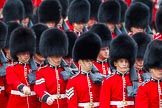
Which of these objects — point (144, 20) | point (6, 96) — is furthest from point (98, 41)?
point (144, 20)

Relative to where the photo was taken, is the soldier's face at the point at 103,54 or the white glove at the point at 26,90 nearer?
the white glove at the point at 26,90

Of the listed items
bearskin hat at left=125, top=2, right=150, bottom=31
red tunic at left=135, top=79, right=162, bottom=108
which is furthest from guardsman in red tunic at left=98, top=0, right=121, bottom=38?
red tunic at left=135, top=79, right=162, bottom=108

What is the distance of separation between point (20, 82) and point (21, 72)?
0.14 metres

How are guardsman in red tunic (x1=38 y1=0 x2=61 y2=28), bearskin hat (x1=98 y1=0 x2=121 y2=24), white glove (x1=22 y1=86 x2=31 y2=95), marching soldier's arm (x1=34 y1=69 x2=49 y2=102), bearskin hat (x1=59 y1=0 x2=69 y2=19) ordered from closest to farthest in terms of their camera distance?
marching soldier's arm (x1=34 y1=69 x2=49 y2=102) < white glove (x1=22 y1=86 x2=31 y2=95) < bearskin hat (x1=98 y1=0 x2=121 y2=24) < guardsman in red tunic (x1=38 y1=0 x2=61 y2=28) < bearskin hat (x1=59 y1=0 x2=69 y2=19)

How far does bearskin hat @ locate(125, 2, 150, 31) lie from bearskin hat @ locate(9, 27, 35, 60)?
2047 mm

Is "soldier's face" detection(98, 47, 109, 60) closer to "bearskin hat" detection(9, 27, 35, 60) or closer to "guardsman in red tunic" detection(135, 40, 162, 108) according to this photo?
"bearskin hat" detection(9, 27, 35, 60)

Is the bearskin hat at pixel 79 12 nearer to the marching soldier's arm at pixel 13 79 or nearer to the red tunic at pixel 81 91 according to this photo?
the marching soldier's arm at pixel 13 79

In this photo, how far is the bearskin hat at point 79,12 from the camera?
967 cm

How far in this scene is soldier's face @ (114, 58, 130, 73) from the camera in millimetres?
6750

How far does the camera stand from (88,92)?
6906 mm

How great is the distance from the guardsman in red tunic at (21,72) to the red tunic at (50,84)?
20cm

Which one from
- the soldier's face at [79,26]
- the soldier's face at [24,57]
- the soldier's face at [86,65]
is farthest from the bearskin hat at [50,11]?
the soldier's face at [86,65]

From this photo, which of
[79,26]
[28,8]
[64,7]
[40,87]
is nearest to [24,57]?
[40,87]

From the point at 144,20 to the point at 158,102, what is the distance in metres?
3.04
